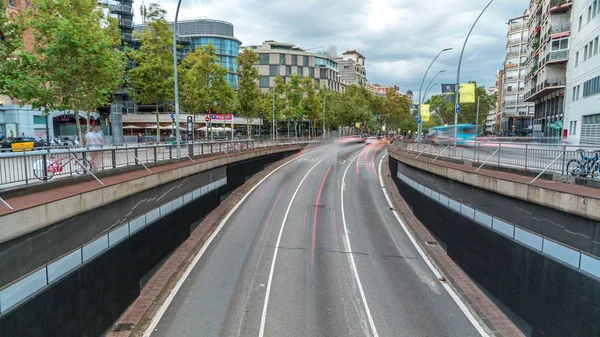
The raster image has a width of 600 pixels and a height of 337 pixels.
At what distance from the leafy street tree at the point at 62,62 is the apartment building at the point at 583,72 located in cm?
3598

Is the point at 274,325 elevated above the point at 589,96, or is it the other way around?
the point at 589,96

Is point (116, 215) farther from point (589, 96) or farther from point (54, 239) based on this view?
point (589, 96)

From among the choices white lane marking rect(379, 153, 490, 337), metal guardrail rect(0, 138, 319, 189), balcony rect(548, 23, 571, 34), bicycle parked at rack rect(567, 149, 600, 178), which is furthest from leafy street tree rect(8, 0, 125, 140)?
balcony rect(548, 23, 571, 34)

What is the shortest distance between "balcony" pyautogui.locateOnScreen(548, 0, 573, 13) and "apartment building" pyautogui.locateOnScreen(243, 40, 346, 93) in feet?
166

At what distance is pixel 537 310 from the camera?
9125mm

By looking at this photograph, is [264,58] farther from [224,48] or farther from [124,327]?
[124,327]

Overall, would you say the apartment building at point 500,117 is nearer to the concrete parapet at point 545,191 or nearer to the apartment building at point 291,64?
the apartment building at point 291,64

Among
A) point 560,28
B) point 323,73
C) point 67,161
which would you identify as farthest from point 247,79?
point 323,73

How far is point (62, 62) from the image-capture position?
21141 mm

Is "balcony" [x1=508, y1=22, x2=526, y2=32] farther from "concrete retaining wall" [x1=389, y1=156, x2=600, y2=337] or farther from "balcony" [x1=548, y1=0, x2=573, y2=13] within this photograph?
"concrete retaining wall" [x1=389, y1=156, x2=600, y2=337]

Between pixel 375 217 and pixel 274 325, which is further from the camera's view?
pixel 375 217

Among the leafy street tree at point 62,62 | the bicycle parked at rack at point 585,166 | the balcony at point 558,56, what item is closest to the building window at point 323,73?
the balcony at point 558,56

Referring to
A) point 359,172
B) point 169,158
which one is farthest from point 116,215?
point 359,172

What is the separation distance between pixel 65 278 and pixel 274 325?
550 centimetres
